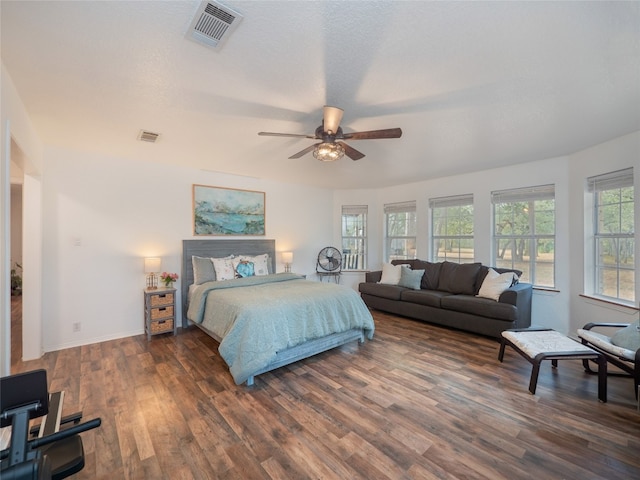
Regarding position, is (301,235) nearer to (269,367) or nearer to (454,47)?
(269,367)

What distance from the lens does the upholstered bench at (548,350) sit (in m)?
2.28

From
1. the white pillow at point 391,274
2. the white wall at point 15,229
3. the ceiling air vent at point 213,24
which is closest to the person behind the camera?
the ceiling air vent at point 213,24

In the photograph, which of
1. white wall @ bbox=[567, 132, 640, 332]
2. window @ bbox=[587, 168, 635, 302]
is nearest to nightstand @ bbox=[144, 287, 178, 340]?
white wall @ bbox=[567, 132, 640, 332]

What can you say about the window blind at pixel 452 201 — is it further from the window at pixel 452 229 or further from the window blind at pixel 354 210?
the window blind at pixel 354 210

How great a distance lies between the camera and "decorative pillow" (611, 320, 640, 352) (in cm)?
235

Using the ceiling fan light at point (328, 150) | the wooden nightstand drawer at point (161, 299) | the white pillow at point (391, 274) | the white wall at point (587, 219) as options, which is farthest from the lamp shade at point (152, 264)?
the white wall at point (587, 219)

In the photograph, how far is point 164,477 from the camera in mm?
1575

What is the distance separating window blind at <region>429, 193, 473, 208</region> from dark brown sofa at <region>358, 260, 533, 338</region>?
111 cm

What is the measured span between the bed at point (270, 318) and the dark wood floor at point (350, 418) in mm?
201

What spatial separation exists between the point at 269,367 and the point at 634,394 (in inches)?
126

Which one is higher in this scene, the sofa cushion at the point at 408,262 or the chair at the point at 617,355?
the sofa cushion at the point at 408,262

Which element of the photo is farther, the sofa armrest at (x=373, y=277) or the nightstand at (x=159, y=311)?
the sofa armrest at (x=373, y=277)

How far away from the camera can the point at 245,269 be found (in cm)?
439

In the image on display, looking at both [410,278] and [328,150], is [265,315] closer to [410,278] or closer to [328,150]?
[328,150]
